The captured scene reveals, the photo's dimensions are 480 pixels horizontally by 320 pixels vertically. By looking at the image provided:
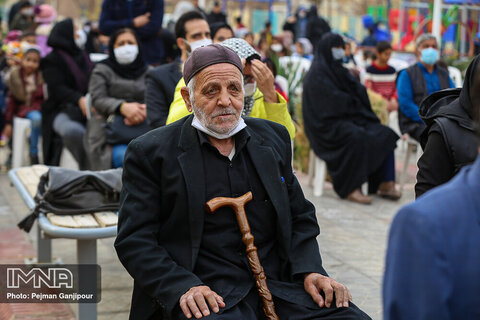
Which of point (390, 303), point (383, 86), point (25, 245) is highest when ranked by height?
point (390, 303)

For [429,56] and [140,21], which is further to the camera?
[429,56]

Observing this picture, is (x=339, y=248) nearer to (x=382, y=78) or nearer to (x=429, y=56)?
(x=429, y=56)

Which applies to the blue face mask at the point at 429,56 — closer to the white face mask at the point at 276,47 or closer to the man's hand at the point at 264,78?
the man's hand at the point at 264,78

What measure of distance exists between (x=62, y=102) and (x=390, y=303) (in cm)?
665

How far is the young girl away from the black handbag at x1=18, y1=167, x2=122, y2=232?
5012mm

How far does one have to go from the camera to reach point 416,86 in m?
8.10

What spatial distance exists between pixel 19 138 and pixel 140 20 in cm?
252

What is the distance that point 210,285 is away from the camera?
2955mm

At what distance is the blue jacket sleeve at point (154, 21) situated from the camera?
7883 millimetres

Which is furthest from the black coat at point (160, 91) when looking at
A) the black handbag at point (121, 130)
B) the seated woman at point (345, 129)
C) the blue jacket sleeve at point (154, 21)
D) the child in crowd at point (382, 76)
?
the child in crowd at point (382, 76)

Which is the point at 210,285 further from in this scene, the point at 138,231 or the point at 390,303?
the point at 390,303

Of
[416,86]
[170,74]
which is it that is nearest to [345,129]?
[416,86]

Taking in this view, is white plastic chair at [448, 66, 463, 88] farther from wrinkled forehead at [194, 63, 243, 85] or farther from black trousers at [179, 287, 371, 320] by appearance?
black trousers at [179, 287, 371, 320]

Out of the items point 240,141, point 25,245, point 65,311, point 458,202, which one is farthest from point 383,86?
point 458,202
